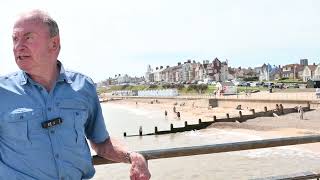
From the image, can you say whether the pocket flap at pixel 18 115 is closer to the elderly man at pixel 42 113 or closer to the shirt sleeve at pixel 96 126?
the elderly man at pixel 42 113

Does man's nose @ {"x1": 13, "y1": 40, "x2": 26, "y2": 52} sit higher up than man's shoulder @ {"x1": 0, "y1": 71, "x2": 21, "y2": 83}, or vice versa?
man's nose @ {"x1": 13, "y1": 40, "x2": 26, "y2": 52}

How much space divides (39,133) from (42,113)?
0.09m

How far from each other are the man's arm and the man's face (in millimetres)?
606

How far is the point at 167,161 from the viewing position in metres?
29.8

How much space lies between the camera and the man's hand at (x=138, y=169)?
237 cm

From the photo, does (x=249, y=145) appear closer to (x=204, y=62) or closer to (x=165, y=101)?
(x=165, y=101)

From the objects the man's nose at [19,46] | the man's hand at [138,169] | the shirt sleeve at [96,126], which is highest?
the man's nose at [19,46]

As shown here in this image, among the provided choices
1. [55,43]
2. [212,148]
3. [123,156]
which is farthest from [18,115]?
[212,148]

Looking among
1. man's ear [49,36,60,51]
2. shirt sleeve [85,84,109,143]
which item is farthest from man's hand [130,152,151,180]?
man's ear [49,36,60,51]

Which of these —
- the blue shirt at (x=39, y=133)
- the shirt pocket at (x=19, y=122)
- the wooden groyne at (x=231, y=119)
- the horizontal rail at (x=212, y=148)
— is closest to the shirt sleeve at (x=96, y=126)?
the blue shirt at (x=39, y=133)

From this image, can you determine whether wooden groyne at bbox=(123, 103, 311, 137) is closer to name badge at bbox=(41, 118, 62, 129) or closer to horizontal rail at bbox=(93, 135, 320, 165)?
horizontal rail at bbox=(93, 135, 320, 165)

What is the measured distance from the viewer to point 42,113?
2.16 meters

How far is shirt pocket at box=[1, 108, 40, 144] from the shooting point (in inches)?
83.2

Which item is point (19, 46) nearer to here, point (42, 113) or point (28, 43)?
point (28, 43)
